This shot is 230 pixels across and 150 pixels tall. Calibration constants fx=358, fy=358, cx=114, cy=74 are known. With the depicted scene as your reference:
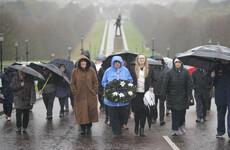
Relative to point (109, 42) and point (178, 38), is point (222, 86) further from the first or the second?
point (109, 42)

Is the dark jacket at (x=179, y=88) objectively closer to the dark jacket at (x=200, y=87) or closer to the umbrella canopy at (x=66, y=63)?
the dark jacket at (x=200, y=87)

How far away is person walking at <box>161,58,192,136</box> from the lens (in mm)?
8359

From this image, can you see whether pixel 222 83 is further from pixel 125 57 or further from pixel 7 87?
pixel 7 87

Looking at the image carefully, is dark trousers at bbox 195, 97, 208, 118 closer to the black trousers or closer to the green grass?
the black trousers

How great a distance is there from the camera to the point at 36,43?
6762cm

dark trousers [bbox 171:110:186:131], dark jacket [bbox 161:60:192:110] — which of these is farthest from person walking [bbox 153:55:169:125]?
dark jacket [bbox 161:60:192:110]

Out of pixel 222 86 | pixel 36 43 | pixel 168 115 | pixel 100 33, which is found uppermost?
pixel 100 33

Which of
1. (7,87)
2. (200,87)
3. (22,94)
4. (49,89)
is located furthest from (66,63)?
(200,87)

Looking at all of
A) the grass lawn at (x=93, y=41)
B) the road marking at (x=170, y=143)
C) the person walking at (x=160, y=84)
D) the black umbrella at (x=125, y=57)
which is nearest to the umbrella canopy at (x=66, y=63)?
the black umbrella at (x=125, y=57)

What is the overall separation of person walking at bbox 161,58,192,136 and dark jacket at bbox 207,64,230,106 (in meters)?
0.63

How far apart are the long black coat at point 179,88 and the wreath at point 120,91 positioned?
997 mm

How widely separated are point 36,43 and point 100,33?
2357 inches

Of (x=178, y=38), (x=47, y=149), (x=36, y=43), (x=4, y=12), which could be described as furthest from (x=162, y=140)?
(x=178, y=38)

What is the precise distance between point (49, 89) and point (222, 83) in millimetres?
5371
